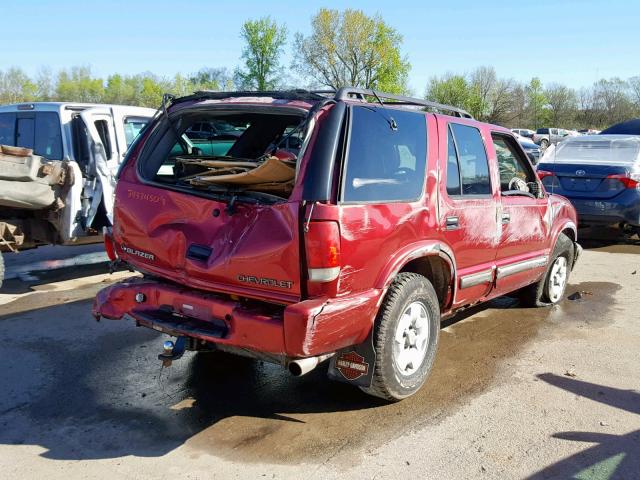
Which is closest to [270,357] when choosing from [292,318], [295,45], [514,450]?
[292,318]

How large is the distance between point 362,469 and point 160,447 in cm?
120

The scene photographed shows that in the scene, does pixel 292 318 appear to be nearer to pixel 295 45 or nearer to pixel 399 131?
pixel 399 131

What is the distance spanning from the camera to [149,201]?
4.06 meters

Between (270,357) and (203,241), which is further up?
(203,241)

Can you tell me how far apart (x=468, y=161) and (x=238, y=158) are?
6.03ft

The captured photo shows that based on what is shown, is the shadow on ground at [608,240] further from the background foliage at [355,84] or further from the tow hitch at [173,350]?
the background foliage at [355,84]

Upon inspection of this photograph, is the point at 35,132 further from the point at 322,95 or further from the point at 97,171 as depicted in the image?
the point at 322,95

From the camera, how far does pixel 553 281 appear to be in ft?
21.2

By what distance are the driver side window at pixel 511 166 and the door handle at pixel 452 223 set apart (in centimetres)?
107

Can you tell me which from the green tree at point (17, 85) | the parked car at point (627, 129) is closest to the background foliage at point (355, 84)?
the green tree at point (17, 85)

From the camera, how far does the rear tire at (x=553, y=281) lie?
20.6 feet

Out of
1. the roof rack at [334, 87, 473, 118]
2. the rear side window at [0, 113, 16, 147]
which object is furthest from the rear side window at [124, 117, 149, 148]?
the roof rack at [334, 87, 473, 118]

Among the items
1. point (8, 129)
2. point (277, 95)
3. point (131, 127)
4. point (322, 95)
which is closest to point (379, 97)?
point (322, 95)

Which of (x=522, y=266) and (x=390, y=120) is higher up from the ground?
(x=390, y=120)
